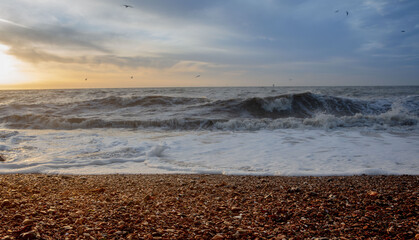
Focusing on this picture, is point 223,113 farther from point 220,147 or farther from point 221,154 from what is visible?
point 221,154

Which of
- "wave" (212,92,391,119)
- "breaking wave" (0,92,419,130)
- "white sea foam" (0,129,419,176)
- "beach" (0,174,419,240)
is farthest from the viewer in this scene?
"wave" (212,92,391,119)

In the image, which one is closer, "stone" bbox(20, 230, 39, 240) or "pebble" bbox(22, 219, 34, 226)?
"stone" bbox(20, 230, 39, 240)

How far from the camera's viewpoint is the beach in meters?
2.37

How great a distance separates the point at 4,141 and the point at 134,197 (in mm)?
6845

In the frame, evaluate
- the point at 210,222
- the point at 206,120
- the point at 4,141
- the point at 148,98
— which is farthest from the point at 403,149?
the point at 148,98

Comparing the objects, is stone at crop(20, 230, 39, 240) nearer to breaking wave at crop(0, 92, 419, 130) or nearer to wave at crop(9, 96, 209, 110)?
breaking wave at crop(0, 92, 419, 130)

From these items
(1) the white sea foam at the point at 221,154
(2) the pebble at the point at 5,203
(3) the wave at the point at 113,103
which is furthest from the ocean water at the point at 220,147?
(3) the wave at the point at 113,103

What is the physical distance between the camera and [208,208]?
3.07m

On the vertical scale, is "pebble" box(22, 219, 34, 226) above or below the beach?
above

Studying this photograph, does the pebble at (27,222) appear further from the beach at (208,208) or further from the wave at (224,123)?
the wave at (224,123)

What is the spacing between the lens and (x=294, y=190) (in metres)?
3.72

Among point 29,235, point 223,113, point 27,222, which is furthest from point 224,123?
point 29,235

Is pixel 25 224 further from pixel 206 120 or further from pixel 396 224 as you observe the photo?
pixel 206 120

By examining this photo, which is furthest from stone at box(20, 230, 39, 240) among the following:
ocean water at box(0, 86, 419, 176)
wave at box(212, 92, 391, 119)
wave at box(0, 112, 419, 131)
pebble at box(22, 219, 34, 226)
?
wave at box(212, 92, 391, 119)
